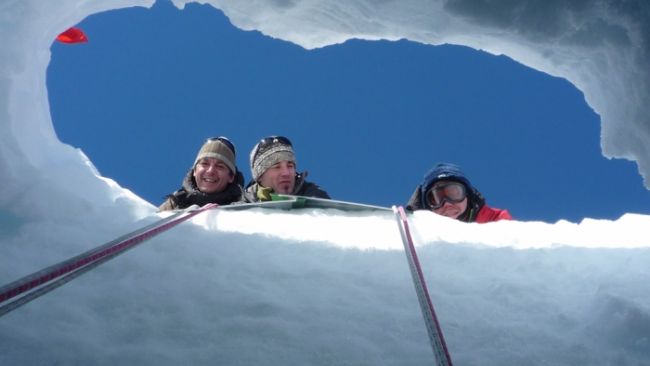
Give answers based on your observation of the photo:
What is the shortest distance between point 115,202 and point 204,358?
222 cm

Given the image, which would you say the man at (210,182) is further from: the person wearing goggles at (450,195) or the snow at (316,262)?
the person wearing goggles at (450,195)

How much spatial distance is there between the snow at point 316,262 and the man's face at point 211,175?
3.41 ft

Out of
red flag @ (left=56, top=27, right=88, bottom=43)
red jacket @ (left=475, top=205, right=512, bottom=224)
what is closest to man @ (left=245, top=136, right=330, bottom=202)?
red jacket @ (left=475, top=205, right=512, bottom=224)

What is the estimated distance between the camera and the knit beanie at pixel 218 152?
4773 millimetres

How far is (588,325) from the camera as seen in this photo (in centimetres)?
185

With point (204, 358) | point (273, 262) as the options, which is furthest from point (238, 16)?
point (204, 358)

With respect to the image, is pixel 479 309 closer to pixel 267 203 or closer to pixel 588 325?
pixel 588 325

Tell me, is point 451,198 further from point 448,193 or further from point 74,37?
point 74,37

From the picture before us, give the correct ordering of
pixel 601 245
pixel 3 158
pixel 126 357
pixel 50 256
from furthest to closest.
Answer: pixel 601 245, pixel 3 158, pixel 50 256, pixel 126 357

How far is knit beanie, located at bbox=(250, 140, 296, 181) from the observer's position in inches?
183

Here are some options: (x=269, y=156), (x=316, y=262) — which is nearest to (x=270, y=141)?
(x=269, y=156)

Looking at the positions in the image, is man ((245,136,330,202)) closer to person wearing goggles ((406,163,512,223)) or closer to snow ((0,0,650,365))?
snow ((0,0,650,365))

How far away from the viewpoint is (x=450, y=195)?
15.3 feet

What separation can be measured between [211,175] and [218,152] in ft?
0.78
